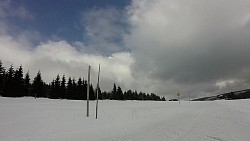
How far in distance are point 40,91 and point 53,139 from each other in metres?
57.3

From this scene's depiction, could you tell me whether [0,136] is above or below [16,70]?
below

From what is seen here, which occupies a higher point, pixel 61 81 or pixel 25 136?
pixel 61 81

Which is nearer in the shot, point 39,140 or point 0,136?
point 39,140

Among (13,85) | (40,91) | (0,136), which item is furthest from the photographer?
(40,91)

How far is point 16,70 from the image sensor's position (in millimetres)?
60875

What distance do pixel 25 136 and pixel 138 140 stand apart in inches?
261

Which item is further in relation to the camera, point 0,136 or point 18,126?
point 18,126

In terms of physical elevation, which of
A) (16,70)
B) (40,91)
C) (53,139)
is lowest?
(53,139)

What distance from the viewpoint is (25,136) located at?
1360 cm

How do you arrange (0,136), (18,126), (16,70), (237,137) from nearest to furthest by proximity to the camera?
(237,137) < (0,136) < (18,126) < (16,70)

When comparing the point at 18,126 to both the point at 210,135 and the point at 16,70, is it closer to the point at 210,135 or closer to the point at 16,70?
the point at 210,135

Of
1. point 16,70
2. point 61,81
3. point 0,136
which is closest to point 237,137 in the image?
point 0,136

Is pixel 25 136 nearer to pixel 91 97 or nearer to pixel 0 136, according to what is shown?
pixel 0 136

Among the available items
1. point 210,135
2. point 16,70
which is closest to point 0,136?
point 210,135
